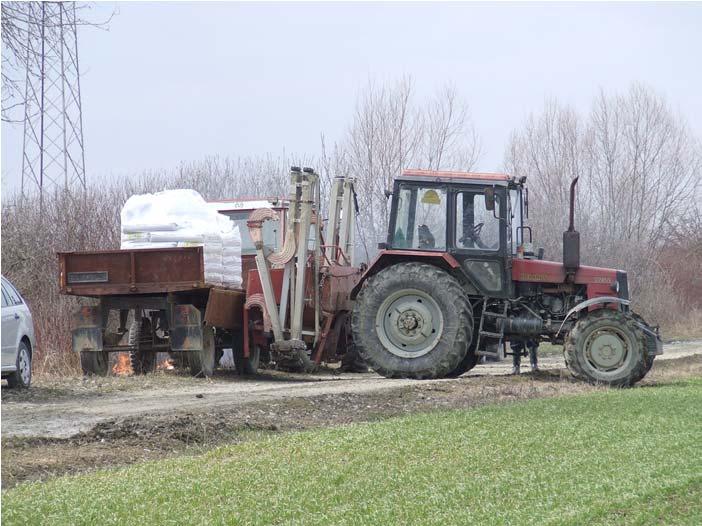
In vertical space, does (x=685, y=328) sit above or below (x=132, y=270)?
below

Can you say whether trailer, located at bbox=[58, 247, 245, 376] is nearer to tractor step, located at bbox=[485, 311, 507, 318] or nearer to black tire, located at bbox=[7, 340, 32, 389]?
black tire, located at bbox=[7, 340, 32, 389]

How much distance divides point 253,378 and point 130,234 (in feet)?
11.3

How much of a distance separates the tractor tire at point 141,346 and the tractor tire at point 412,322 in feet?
11.5

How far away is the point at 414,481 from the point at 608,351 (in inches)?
351

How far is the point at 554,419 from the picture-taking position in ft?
37.6

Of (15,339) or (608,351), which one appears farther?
(608,351)

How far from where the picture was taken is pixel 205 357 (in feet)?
59.6

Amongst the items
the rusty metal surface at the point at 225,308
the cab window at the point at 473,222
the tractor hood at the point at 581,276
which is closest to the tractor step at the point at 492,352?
the tractor hood at the point at 581,276

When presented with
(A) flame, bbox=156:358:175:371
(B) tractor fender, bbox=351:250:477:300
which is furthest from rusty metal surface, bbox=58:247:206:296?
(B) tractor fender, bbox=351:250:477:300

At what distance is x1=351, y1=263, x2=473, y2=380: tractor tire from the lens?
16922 mm

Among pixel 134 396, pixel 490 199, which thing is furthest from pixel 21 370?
pixel 490 199

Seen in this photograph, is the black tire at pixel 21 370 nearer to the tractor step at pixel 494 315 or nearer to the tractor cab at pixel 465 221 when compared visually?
the tractor cab at pixel 465 221

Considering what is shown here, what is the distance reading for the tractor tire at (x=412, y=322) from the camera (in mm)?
16922

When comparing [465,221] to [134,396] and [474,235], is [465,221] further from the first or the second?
[134,396]
